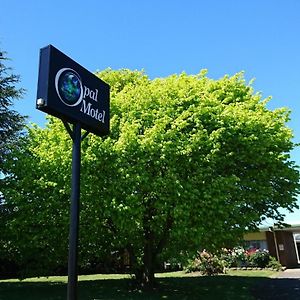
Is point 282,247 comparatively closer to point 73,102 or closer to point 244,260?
point 244,260

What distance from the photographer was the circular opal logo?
766cm

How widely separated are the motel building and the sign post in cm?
2700

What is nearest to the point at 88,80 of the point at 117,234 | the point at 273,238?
the point at 117,234

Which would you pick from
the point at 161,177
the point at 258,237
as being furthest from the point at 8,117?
the point at 258,237

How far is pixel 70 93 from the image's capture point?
26.0ft

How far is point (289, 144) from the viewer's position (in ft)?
49.9

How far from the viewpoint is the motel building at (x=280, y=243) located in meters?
32.2

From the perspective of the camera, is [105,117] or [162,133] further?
[162,133]

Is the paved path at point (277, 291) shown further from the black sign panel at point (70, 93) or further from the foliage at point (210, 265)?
the black sign panel at point (70, 93)

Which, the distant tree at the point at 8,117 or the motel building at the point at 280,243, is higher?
the distant tree at the point at 8,117

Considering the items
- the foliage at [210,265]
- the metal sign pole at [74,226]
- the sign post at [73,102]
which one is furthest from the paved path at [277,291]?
the sign post at [73,102]

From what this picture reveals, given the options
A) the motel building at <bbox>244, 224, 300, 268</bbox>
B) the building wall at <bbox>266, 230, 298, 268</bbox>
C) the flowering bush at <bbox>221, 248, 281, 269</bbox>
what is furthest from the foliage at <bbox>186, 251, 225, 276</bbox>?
the building wall at <bbox>266, 230, 298, 268</bbox>

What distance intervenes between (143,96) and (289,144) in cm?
644

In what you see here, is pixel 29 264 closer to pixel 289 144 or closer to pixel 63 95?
pixel 63 95
